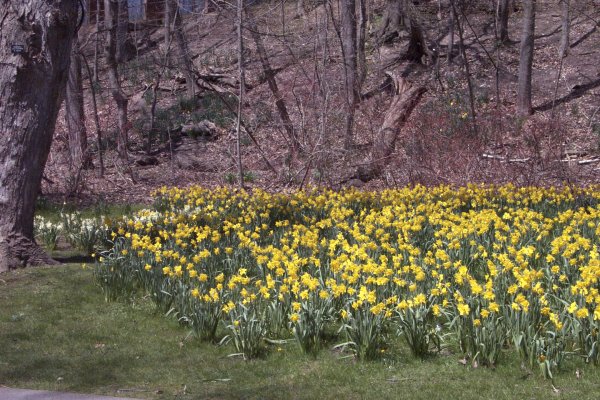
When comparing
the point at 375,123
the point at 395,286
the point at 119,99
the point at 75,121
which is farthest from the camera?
the point at 119,99

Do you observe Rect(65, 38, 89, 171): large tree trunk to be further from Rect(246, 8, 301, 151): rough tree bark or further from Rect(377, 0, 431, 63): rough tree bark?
Rect(377, 0, 431, 63): rough tree bark

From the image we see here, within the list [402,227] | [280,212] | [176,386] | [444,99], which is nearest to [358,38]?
[444,99]

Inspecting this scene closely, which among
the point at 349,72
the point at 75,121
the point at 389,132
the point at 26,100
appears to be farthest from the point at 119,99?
the point at 26,100

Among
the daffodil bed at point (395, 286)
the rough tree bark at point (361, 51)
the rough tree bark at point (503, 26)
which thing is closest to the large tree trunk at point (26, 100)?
the daffodil bed at point (395, 286)

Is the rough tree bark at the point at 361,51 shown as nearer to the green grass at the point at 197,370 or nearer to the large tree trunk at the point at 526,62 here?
the large tree trunk at the point at 526,62

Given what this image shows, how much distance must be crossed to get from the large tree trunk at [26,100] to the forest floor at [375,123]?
588cm

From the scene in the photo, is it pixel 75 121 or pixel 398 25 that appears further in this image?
pixel 398 25

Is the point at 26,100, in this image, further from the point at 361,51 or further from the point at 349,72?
the point at 361,51

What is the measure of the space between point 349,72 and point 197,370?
12.2 m

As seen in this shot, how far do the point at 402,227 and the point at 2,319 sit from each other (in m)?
4.00

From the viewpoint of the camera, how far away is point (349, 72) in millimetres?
17312

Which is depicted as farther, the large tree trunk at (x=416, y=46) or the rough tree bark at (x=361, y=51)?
the large tree trunk at (x=416, y=46)

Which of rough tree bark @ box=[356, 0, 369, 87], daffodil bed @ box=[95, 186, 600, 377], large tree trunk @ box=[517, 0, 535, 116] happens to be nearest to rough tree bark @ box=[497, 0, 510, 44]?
rough tree bark @ box=[356, 0, 369, 87]

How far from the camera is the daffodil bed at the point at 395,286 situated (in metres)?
5.70
